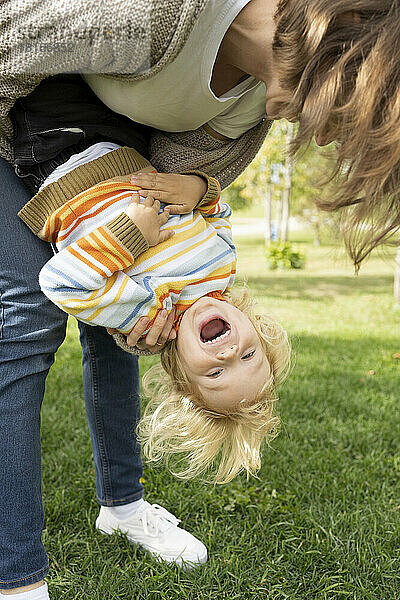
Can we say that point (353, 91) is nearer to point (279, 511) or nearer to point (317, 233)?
point (279, 511)

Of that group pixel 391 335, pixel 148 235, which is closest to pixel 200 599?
pixel 148 235

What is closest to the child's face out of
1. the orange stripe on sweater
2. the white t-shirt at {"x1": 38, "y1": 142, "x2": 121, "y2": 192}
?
the orange stripe on sweater

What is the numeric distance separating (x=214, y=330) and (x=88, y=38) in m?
0.85

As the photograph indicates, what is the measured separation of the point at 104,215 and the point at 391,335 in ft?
15.9

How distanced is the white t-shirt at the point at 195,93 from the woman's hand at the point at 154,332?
0.51 metres

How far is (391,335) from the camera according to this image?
6156mm

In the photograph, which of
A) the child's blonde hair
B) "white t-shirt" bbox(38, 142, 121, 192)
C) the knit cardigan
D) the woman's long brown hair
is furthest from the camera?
the child's blonde hair

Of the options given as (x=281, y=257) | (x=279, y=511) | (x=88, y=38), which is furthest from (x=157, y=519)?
(x=281, y=257)

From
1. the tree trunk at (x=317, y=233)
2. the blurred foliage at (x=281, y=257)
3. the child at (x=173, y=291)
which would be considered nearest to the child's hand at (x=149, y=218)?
the child at (x=173, y=291)

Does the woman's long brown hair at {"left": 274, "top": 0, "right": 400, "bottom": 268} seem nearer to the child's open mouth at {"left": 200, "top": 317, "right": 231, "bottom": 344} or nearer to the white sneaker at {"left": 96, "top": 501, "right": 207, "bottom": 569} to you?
the child's open mouth at {"left": 200, "top": 317, "right": 231, "bottom": 344}

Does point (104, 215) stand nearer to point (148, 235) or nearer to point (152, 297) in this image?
point (148, 235)

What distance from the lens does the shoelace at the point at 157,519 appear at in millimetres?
2301

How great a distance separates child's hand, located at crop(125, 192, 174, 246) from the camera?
5.67ft

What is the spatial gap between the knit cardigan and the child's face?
68 centimetres
